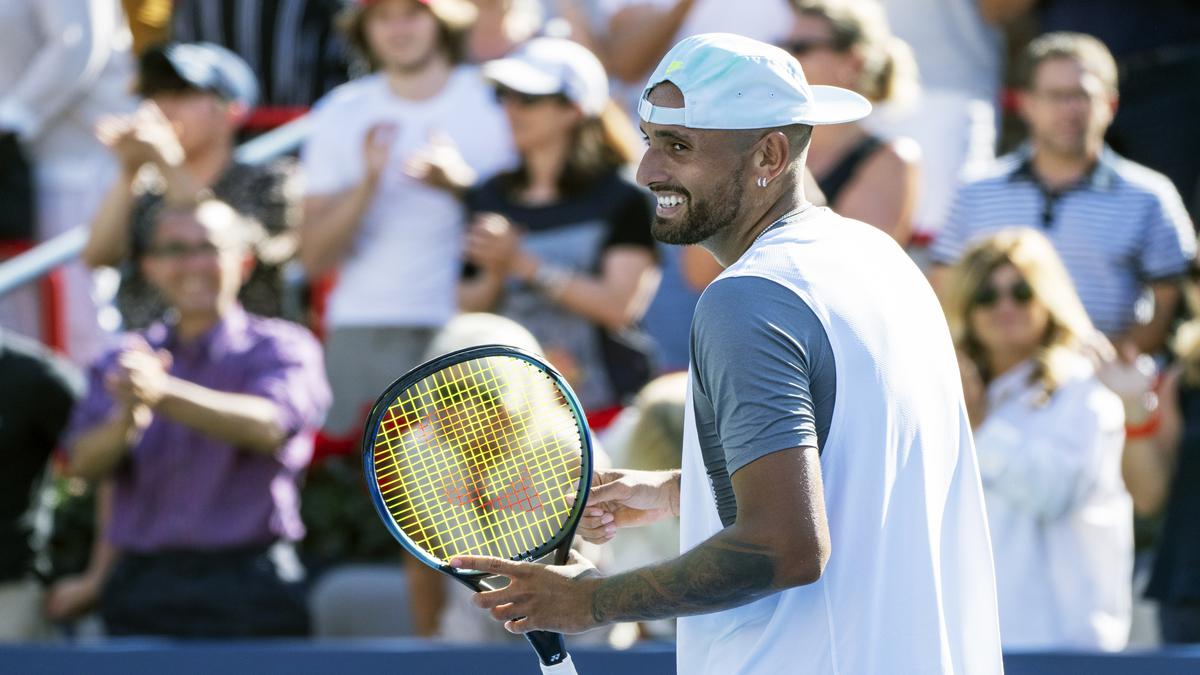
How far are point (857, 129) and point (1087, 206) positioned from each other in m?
0.77

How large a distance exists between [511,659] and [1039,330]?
1.68 m

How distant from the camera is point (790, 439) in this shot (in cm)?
238

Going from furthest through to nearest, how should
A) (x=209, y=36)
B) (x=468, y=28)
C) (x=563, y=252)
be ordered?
(x=209, y=36) < (x=468, y=28) < (x=563, y=252)

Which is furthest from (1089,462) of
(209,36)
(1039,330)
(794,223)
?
(209,36)

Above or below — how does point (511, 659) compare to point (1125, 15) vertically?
below

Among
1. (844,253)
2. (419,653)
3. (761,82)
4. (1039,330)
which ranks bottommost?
(419,653)

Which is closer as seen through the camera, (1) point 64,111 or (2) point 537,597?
(2) point 537,597

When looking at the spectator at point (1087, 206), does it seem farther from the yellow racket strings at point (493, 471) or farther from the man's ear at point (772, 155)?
the man's ear at point (772, 155)

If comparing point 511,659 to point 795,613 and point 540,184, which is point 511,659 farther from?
point 795,613

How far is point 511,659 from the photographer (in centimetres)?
461

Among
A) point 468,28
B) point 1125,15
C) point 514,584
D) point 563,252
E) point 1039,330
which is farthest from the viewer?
point 1125,15

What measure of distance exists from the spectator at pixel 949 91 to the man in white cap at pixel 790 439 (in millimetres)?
3524

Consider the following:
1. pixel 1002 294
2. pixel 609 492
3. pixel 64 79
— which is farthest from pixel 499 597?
pixel 64 79

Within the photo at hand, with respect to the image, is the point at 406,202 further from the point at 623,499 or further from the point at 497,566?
the point at 497,566
